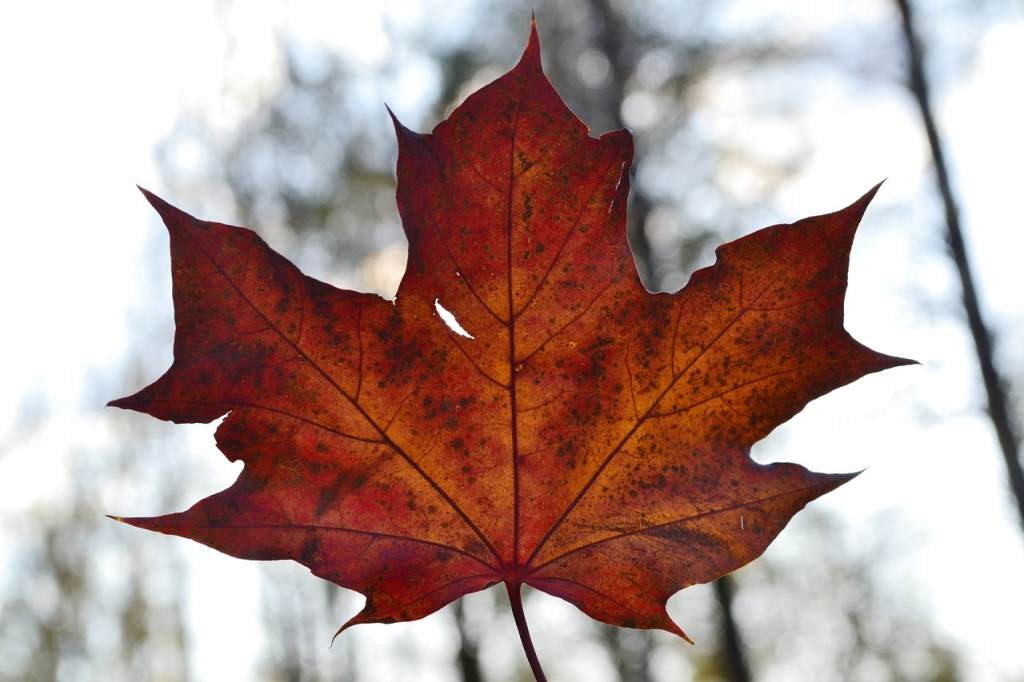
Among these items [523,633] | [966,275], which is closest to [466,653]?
[966,275]

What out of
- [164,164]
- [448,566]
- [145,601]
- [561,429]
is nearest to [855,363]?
[561,429]

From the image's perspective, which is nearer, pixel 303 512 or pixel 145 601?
pixel 303 512

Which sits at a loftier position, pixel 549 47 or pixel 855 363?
pixel 549 47

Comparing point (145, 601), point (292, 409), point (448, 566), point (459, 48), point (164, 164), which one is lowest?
point (448, 566)

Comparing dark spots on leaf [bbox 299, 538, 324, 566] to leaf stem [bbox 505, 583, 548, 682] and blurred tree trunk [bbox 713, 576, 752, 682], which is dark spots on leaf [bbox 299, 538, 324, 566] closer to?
leaf stem [bbox 505, 583, 548, 682]

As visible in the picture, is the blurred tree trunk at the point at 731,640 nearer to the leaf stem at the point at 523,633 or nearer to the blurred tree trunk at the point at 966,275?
the blurred tree trunk at the point at 966,275

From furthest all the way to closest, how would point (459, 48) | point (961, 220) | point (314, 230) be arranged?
point (314, 230)
point (459, 48)
point (961, 220)

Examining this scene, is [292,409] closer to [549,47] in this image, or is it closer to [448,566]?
[448,566]
